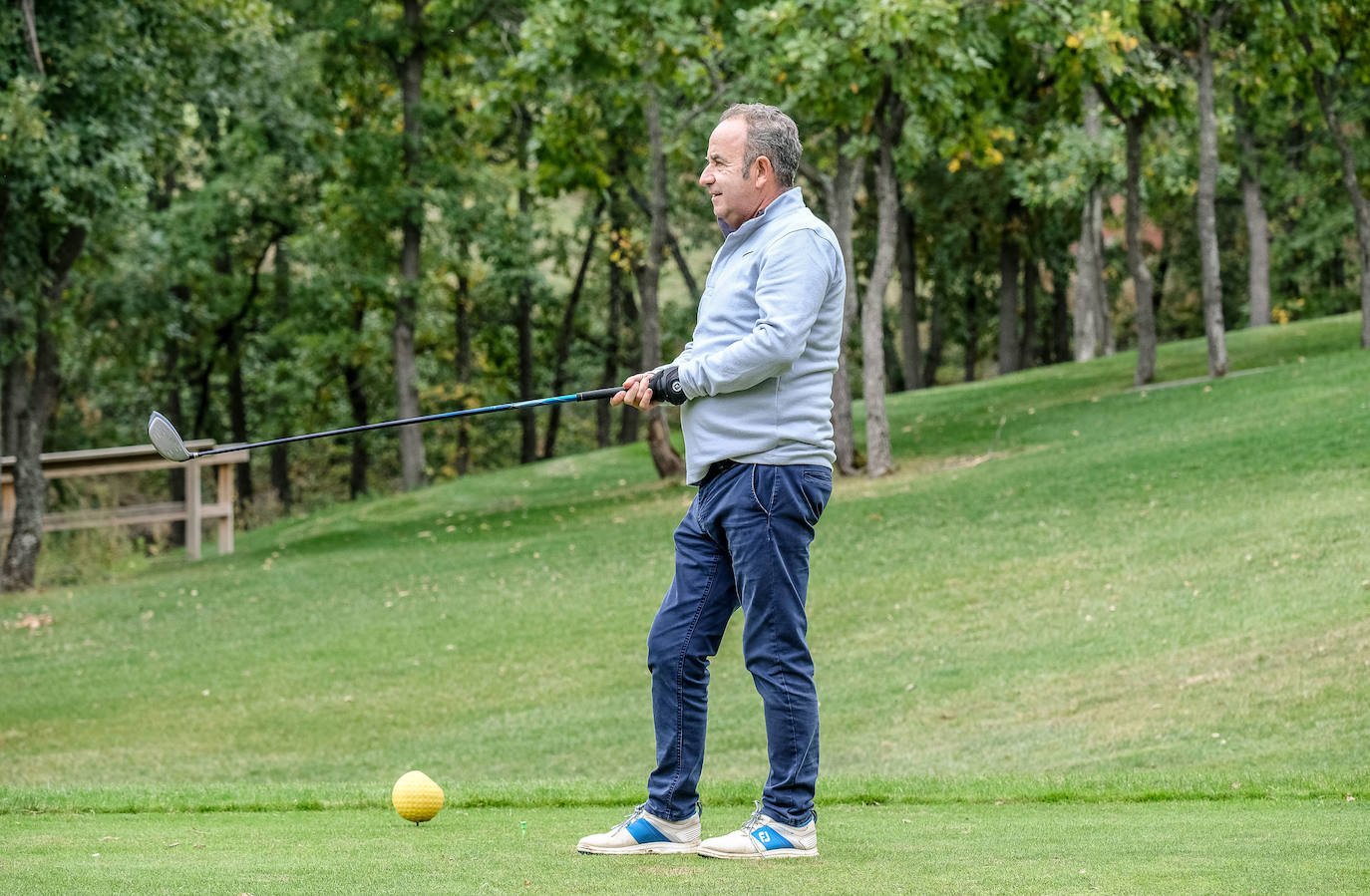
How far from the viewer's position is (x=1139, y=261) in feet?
75.6

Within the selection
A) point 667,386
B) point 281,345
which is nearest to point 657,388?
point 667,386

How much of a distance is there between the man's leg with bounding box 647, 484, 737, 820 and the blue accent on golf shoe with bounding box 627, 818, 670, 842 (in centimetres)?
5

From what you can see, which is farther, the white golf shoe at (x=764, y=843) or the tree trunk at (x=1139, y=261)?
the tree trunk at (x=1139, y=261)

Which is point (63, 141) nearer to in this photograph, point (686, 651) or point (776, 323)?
point (686, 651)

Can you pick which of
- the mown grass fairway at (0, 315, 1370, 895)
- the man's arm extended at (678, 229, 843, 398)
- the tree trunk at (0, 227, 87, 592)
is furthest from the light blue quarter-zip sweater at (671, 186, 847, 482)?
the tree trunk at (0, 227, 87, 592)

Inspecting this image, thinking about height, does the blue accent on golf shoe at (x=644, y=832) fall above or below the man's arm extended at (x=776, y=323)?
below

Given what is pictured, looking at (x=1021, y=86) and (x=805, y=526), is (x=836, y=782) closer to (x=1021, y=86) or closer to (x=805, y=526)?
(x=805, y=526)

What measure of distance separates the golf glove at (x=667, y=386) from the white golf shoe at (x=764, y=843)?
1205 mm

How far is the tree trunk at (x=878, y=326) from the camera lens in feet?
64.6

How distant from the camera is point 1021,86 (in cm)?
2580

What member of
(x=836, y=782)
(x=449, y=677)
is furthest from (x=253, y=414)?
(x=836, y=782)

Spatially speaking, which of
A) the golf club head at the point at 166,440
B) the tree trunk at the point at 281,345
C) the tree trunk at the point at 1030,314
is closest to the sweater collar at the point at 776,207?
the golf club head at the point at 166,440

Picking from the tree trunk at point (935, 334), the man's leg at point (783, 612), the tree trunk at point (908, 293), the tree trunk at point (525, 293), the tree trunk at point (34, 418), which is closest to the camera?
the man's leg at point (783, 612)

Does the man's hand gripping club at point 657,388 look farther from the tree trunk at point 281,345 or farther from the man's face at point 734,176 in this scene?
the tree trunk at point 281,345
